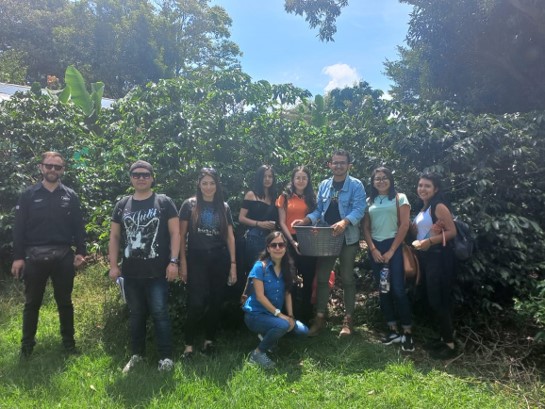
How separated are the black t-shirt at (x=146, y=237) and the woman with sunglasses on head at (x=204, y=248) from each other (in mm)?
284

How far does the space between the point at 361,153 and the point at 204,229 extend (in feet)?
9.13

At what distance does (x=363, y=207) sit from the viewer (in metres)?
4.30

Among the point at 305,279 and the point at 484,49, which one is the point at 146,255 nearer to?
the point at 305,279

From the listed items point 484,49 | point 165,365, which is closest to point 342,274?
point 165,365

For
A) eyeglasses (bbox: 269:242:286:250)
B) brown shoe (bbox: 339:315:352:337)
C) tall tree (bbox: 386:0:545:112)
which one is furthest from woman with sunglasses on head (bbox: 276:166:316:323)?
tall tree (bbox: 386:0:545:112)

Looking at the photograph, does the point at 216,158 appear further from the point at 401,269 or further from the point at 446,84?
the point at 446,84

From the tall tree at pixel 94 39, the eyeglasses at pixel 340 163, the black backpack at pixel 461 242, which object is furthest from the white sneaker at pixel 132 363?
the tall tree at pixel 94 39

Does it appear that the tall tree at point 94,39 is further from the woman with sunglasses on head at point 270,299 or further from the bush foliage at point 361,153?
the woman with sunglasses on head at point 270,299

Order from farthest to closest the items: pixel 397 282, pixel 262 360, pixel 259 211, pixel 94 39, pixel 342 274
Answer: pixel 94 39 → pixel 342 274 → pixel 259 211 → pixel 397 282 → pixel 262 360

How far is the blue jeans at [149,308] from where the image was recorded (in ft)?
12.5

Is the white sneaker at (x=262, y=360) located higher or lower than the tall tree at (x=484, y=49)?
lower

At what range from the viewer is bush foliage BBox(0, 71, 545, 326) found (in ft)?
15.6

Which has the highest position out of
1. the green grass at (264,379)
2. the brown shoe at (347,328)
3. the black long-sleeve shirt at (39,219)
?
the black long-sleeve shirt at (39,219)

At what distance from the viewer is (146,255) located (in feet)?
12.2
